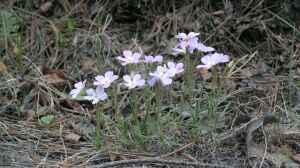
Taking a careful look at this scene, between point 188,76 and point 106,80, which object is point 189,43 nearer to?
point 188,76

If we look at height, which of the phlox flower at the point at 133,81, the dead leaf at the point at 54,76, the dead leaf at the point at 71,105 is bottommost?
the dead leaf at the point at 71,105

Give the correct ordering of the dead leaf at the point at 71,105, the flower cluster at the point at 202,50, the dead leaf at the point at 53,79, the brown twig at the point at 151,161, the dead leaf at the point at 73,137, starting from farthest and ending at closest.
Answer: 1. the dead leaf at the point at 53,79
2. the dead leaf at the point at 71,105
3. the dead leaf at the point at 73,137
4. the flower cluster at the point at 202,50
5. the brown twig at the point at 151,161

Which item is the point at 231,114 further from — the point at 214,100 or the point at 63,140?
the point at 63,140

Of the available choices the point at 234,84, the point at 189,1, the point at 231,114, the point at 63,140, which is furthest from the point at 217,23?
the point at 63,140

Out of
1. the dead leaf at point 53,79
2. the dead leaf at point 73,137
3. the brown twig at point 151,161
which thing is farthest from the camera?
the dead leaf at point 53,79

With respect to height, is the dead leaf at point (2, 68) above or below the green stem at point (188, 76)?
above

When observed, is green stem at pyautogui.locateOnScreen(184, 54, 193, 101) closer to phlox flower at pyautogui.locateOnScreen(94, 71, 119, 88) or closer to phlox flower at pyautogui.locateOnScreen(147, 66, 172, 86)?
phlox flower at pyautogui.locateOnScreen(147, 66, 172, 86)

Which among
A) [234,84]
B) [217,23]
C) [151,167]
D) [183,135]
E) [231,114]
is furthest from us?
[217,23]

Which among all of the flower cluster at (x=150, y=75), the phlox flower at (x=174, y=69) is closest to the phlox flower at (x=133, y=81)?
the flower cluster at (x=150, y=75)

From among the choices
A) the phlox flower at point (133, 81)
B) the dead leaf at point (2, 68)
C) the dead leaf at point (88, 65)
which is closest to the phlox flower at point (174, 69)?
the phlox flower at point (133, 81)

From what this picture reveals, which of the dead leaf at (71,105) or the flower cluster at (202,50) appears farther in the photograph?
the dead leaf at (71,105)

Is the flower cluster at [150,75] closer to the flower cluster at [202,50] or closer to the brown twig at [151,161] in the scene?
the flower cluster at [202,50]
